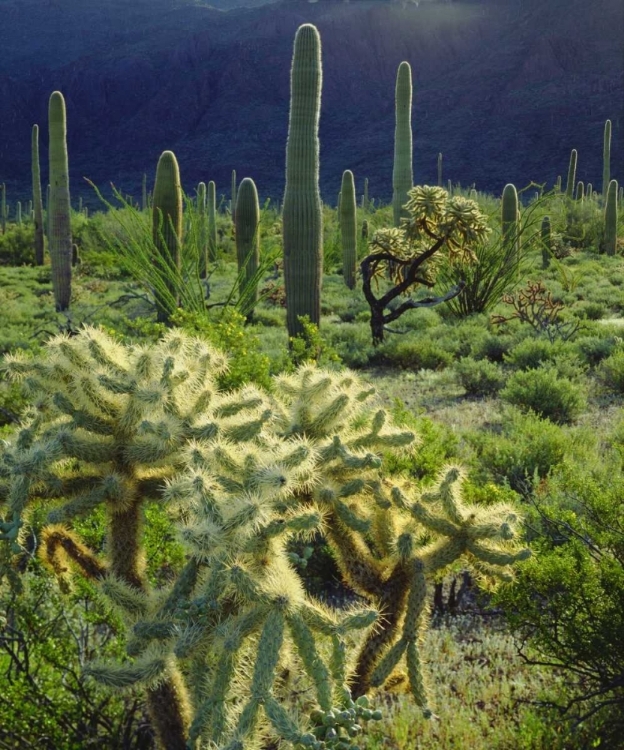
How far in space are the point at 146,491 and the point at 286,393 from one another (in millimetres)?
685

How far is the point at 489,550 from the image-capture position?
9.11ft

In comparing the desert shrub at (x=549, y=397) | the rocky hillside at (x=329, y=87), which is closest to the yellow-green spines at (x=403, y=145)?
the desert shrub at (x=549, y=397)

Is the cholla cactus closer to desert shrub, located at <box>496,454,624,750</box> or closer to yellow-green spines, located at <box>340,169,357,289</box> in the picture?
desert shrub, located at <box>496,454,624,750</box>

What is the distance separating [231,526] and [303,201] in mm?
9110

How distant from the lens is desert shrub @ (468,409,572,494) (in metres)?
5.97

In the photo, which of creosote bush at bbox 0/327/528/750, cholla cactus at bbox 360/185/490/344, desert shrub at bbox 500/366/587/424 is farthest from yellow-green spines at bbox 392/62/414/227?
creosote bush at bbox 0/327/528/750

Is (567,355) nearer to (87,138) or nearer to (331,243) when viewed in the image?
(331,243)

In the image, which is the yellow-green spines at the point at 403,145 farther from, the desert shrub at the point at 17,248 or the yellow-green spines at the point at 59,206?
the desert shrub at the point at 17,248

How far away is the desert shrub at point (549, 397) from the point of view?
8.05 m

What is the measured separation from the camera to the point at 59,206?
61.3 ft

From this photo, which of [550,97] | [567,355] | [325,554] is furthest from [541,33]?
[325,554]

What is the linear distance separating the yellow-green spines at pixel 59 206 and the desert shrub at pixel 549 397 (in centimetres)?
1363

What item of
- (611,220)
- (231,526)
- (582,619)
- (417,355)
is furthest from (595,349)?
(611,220)

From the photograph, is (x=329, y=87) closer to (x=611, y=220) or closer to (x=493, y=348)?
(x=611, y=220)
